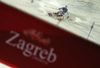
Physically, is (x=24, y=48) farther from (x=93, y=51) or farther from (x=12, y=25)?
(x=93, y=51)

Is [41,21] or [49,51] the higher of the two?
[41,21]

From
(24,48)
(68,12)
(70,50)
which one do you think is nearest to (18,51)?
(24,48)

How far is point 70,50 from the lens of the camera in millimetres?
593

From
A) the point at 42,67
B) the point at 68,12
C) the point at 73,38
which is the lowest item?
the point at 68,12

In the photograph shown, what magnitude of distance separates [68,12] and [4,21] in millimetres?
1584

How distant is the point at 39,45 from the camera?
60cm

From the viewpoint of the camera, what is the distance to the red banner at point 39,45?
564 mm

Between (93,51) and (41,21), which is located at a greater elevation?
(41,21)

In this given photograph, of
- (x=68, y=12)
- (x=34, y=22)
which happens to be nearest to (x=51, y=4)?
(x=68, y=12)

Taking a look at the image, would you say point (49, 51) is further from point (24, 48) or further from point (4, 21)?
point (4, 21)

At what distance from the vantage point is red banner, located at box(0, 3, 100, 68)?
0.56 metres

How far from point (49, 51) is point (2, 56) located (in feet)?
0.96

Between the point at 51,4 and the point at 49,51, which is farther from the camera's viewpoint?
the point at 51,4

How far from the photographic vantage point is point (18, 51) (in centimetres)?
62
